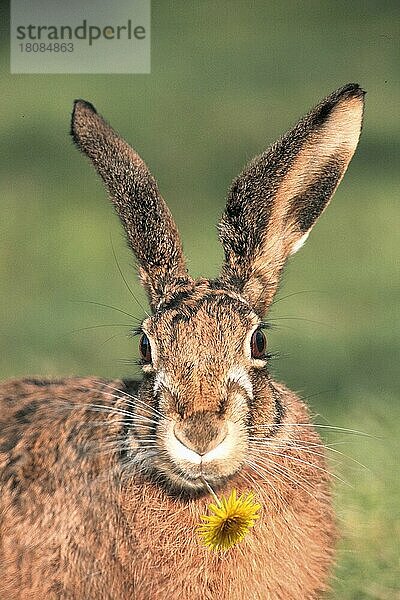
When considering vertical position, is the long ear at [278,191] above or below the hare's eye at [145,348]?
above

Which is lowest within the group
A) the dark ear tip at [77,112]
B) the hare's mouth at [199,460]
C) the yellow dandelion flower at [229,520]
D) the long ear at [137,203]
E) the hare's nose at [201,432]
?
the yellow dandelion flower at [229,520]

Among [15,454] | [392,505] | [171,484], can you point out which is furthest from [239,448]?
[392,505]

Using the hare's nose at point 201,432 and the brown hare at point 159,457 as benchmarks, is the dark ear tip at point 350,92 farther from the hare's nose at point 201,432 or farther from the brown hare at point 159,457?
the hare's nose at point 201,432

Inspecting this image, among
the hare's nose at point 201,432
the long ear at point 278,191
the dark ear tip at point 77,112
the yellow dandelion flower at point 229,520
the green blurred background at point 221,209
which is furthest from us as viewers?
the green blurred background at point 221,209

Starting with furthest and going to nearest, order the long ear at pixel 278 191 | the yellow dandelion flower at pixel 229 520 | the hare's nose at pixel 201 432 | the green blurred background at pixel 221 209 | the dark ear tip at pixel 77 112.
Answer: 1. the green blurred background at pixel 221 209
2. the dark ear tip at pixel 77 112
3. the long ear at pixel 278 191
4. the yellow dandelion flower at pixel 229 520
5. the hare's nose at pixel 201 432

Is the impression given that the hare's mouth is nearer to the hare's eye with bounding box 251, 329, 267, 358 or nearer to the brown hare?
the brown hare

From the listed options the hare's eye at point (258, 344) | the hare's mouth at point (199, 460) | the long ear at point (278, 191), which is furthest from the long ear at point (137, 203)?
the hare's mouth at point (199, 460)

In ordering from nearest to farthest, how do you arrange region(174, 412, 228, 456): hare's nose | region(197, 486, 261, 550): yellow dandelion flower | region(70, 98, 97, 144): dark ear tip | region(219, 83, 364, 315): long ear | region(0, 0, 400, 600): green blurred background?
region(174, 412, 228, 456): hare's nose → region(197, 486, 261, 550): yellow dandelion flower → region(219, 83, 364, 315): long ear → region(70, 98, 97, 144): dark ear tip → region(0, 0, 400, 600): green blurred background

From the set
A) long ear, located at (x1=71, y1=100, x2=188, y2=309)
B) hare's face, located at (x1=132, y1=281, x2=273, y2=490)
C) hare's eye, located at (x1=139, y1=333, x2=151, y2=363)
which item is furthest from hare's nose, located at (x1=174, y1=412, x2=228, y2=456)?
long ear, located at (x1=71, y1=100, x2=188, y2=309)

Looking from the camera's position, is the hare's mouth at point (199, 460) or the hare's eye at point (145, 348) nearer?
the hare's mouth at point (199, 460)

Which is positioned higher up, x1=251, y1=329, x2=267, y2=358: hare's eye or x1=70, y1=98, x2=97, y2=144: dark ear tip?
x1=70, y1=98, x2=97, y2=144: dark ear tip
